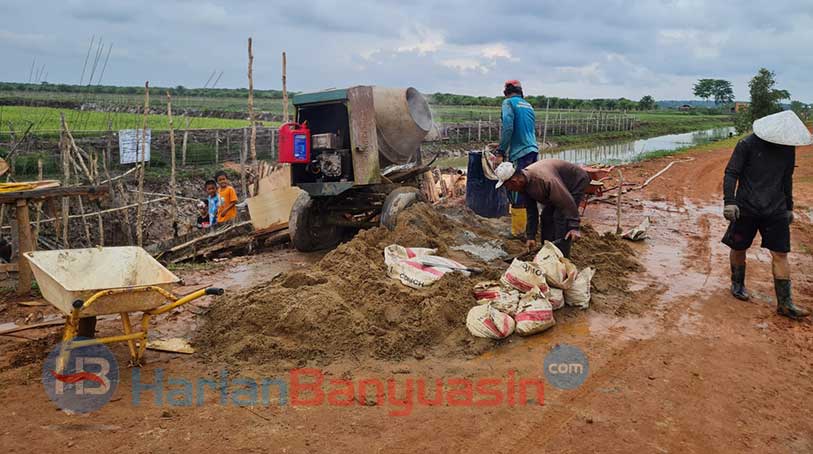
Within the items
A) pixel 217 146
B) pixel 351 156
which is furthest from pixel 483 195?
pixel 217 146

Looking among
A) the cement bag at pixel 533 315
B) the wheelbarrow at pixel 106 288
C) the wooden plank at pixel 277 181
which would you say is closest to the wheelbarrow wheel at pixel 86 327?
the wheelbarrow at pixel 106 288

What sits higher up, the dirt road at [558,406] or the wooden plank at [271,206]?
the wooden plank at [271,206]

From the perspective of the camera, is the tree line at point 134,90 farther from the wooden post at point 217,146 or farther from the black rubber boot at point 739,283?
the black rubber boot at point 739,283

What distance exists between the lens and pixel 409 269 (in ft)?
19.4

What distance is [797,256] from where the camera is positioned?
7.80 metres

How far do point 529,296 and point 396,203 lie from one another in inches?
117

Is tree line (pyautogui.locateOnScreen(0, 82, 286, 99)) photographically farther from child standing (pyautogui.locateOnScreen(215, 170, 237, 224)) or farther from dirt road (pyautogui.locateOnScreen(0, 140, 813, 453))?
dirt road (pyautogui.locateOnScreen(0, 140, 813, 453))

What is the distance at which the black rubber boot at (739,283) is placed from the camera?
19.9 ft

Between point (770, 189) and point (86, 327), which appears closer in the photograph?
point (86, 327)

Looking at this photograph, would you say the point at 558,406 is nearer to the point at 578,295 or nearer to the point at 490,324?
the point at 490,324

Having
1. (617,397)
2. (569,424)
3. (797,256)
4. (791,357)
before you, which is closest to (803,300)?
(791,357)

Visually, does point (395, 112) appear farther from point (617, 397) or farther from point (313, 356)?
point (617, 397)

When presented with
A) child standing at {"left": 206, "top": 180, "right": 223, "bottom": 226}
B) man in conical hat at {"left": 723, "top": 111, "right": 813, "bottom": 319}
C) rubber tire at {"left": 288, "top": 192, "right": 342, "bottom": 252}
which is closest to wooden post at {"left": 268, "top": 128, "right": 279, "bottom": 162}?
child standing at {"left": 206, "top": 180, "right": 223, "bottom": 226}

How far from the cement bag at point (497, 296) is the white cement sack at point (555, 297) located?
323 millimetres
